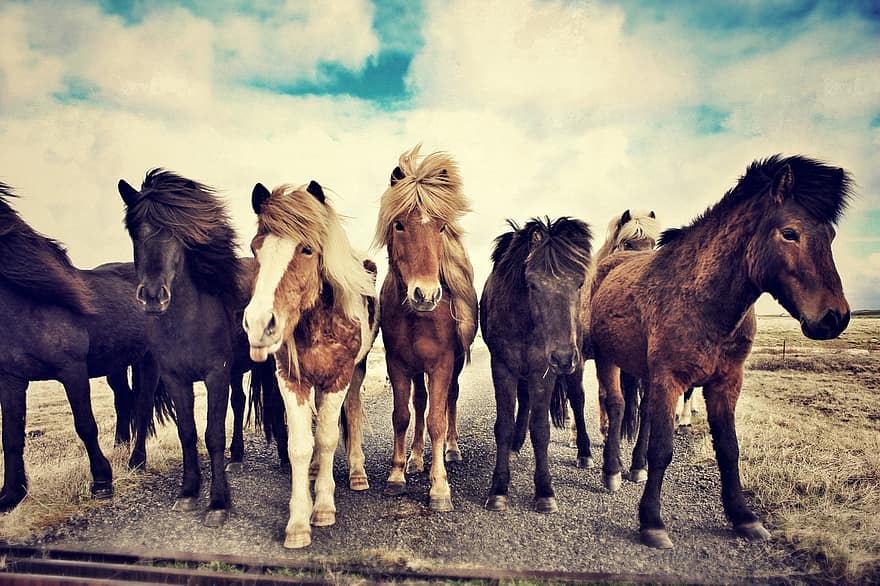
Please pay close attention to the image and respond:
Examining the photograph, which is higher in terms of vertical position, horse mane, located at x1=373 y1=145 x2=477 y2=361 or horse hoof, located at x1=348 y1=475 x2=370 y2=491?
horse mane, located at x1=373 y1=145 x2=477 y2=361

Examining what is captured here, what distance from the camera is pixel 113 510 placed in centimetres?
459

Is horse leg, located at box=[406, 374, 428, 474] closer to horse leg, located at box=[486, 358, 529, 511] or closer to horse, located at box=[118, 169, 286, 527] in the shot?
horse leg, located at box=[486, 358, 529, 511]

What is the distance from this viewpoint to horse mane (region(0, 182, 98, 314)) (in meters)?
4.68

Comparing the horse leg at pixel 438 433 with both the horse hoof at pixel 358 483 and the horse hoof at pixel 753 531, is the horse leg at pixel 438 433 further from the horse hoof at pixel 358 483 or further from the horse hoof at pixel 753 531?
Result: the horse hoof at pixel 753 531

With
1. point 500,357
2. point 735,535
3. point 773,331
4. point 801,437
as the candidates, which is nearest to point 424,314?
point 500,357

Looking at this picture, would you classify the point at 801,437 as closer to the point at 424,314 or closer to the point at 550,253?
the point at 550,253

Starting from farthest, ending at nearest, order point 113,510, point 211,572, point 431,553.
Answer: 1. point 113,510
2. point 431,553
3. point 211,572

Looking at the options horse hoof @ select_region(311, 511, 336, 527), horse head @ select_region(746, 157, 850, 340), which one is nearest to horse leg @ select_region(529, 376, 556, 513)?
horse hoof @ select_region(311, 511, 336, 527)

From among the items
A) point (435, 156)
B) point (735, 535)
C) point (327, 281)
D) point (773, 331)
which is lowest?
point (735, 535)

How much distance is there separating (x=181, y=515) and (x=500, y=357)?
3.19 m

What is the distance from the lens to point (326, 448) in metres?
4.29

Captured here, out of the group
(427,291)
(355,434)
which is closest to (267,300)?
(427,291)

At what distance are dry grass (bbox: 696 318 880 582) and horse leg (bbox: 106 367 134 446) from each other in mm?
7024

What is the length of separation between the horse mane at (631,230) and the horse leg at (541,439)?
2998 millimetres
